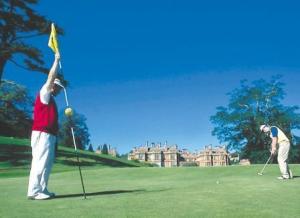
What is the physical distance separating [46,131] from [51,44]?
235 centimetres

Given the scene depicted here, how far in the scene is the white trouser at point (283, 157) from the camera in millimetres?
15936

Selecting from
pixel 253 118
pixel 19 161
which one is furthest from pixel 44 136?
pixel 253 118

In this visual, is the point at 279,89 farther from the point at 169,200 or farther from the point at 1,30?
the point at 169,200

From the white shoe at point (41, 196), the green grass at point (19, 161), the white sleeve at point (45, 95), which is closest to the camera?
the white shoe at point (41, 196)

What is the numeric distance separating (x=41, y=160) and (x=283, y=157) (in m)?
9.03

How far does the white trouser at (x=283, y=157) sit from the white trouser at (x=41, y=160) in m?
8.47

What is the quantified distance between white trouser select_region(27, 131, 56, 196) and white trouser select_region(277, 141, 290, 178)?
8.47 m

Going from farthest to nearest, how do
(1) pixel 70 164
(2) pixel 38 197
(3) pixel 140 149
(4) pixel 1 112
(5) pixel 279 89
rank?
(3) pixel 140 149, (5) pixel 279 89, (4) pixel 1 112, (1) pixel 70 164, (2) pixel 38 197

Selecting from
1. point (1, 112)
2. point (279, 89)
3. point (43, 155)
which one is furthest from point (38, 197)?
point (279, 89)

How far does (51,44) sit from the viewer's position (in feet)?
38.1

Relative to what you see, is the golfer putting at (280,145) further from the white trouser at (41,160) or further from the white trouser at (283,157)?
the white trouser at (41,160)

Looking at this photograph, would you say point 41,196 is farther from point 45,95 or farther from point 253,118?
point 253,118

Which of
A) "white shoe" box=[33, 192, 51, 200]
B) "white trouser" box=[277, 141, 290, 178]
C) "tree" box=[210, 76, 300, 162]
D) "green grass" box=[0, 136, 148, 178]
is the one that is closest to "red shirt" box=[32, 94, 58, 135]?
"white shoe" box=[33, 192, 51, 200]

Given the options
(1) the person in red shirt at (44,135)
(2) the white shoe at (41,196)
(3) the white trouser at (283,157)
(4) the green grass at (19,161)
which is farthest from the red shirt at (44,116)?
(4) the green grass at (19,161)
